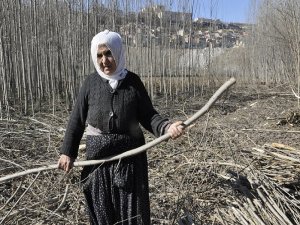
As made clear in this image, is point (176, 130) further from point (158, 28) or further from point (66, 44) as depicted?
point (158, 28)

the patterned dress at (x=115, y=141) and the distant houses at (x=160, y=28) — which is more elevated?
the distant houses at (x=160, y=28)

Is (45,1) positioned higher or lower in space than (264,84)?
higher

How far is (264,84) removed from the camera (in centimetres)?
1889

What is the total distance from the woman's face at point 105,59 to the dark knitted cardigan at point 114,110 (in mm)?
75

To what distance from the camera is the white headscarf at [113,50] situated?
2051 mm

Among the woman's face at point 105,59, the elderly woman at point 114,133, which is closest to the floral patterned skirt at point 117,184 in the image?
the elderly woman at point 114,133

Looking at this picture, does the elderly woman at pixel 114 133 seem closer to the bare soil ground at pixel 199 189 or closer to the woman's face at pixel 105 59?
the woman's face at pixel 105 59

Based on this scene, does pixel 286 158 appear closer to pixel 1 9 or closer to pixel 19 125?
pixel 19 125

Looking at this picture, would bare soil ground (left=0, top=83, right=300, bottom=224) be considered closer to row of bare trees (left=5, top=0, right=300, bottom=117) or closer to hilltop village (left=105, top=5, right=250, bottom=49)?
row of bare trees (left=5, top=0, right=300, bottom=117)

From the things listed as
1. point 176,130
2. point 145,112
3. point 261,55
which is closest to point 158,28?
point 261,55

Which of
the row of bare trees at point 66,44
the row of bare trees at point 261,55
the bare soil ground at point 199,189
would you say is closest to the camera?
the bare soil ground at point 199,189

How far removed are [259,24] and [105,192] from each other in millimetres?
18873

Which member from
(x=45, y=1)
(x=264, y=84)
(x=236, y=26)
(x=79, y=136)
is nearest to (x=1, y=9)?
(x=45, y=1)

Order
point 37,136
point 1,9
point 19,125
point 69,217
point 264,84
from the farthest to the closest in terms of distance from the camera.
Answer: point 264,84 → point 1,9 → point 19,125 → point 37,136 → point 69,217
